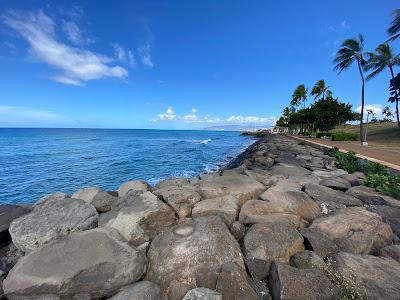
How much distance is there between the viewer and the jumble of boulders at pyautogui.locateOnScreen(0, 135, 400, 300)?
3365 millimetres

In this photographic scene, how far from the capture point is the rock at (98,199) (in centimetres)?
623

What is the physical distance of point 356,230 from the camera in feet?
15.3

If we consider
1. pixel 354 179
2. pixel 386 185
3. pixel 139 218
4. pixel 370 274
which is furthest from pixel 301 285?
pixel 354 179

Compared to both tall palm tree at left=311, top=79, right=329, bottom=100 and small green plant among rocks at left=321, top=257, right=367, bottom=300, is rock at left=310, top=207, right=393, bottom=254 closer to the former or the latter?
small green plant among rocks at left=321, top=257, right=367, bottom=300

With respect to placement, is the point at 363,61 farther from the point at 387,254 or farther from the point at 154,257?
the point at 154,257

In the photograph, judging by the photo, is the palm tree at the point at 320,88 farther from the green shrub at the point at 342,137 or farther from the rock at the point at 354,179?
the rock at the point at 354,179

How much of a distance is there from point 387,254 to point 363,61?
3603 centimetres

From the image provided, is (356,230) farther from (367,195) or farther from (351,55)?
(351,55)

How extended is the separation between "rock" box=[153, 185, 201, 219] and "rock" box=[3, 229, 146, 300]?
65.3 inches

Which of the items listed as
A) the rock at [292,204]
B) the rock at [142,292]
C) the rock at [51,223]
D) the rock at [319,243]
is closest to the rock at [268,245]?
the rock at [319,243]

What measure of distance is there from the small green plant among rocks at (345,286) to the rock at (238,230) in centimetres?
152

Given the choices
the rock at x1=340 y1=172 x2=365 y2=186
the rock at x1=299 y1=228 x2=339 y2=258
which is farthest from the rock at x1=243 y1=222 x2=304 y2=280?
the rock at x1=340 y1=172 x2=365 y2=186

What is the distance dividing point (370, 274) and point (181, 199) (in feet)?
11.7

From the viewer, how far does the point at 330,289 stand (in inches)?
128
